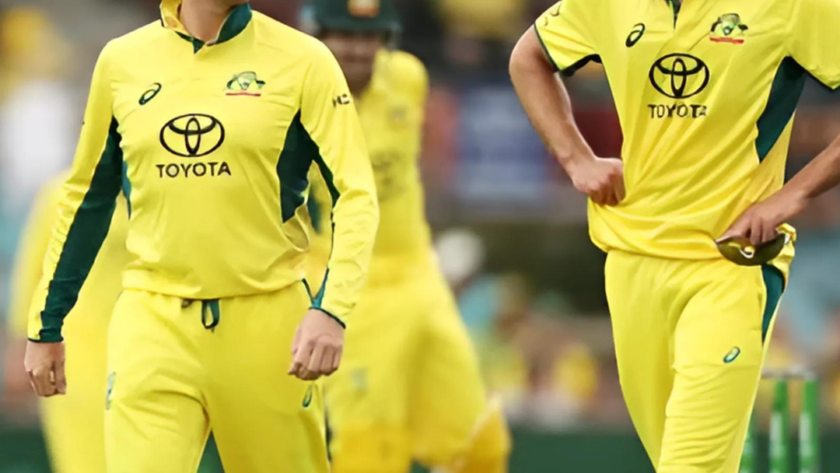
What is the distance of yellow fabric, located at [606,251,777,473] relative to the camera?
18.0ft

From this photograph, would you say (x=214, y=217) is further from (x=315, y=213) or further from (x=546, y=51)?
(x=315, y=213)

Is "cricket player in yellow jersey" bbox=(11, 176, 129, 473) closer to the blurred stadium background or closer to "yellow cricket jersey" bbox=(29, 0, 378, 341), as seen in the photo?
"yellow cricket jersey" bbox=(29, 0, 378, 341)

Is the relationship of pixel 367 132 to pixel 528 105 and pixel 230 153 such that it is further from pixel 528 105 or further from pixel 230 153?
pixel 230 153

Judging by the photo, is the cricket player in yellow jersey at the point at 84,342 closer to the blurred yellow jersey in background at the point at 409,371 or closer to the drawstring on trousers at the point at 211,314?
the blurred yellow jersey in background at the point at 409,371

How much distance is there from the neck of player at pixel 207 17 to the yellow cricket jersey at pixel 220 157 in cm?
2

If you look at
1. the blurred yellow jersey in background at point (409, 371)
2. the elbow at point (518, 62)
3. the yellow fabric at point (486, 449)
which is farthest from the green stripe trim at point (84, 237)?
the yellow fabric at point (486, 449)

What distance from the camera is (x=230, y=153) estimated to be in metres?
5.34

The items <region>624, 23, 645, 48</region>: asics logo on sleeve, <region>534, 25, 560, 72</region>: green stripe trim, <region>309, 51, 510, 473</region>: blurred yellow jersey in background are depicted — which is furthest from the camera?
<region>309, 51, 510, 473</region>: blurred yellow jersey in background

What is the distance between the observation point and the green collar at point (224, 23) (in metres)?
5.45

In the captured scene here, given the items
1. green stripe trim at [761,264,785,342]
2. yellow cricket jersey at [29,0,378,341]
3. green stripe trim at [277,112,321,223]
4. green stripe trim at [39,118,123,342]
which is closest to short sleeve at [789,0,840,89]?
green stripe trim at [761,264,785,342]

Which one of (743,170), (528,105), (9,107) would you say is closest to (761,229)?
(743,170)

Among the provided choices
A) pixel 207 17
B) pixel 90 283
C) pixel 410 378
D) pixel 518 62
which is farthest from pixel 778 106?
pixel 410 378

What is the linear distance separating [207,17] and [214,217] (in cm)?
61

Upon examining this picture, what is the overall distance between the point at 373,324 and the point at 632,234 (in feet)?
10.7
